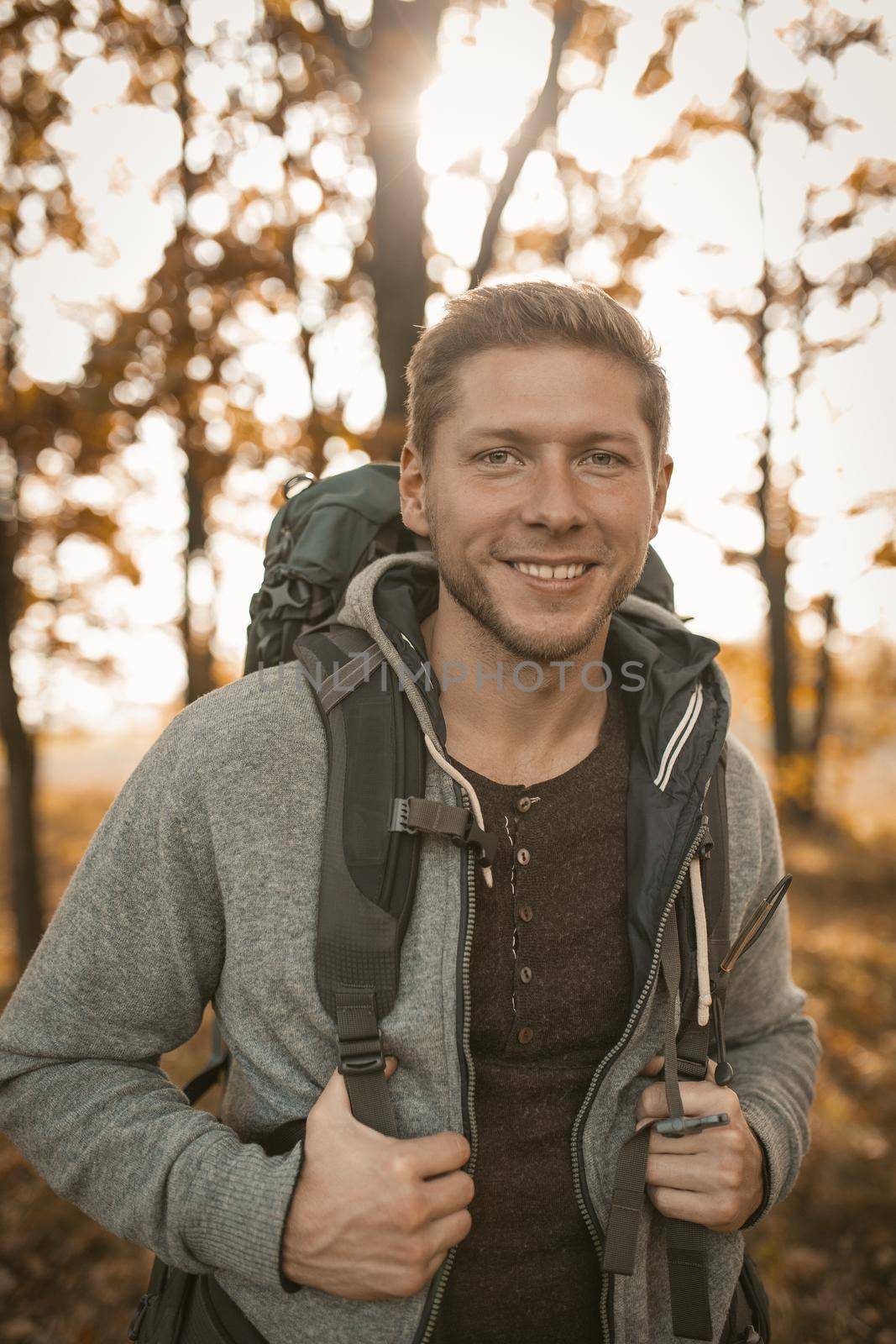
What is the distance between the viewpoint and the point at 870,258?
11.0 metres

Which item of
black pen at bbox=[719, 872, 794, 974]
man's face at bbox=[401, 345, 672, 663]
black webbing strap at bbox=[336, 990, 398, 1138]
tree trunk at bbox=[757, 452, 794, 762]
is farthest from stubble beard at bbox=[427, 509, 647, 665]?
tree trunk at bbox=[757, 452, 794, 762]

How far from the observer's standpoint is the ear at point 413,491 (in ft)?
8.10

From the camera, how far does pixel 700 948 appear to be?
2.07 metres

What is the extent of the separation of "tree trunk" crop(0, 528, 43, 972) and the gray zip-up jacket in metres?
7.28

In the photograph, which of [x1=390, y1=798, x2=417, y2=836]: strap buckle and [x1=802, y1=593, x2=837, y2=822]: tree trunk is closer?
[x1=390, y1=798, x2=417, y2=836]: strap buckle

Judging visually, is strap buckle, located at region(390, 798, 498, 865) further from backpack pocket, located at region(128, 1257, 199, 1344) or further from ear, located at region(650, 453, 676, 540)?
backpack pocket, located at region(128, 1257, 199, 1344)

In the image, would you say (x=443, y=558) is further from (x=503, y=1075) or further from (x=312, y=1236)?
(x=312, y=1236)

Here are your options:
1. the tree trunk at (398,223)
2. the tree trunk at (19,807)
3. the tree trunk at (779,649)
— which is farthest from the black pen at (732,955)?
the tree trunk at (779,649)

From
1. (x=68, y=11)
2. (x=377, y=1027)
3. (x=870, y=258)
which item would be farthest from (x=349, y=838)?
(x=870, y=258)

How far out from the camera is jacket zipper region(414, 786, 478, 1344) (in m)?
1.88

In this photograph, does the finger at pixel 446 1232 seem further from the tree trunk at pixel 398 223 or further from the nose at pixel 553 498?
the tree trunk at pixel 398 223

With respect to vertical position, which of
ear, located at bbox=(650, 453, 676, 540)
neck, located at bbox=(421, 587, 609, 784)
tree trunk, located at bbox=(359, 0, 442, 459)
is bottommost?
neck, located at bbox=(421, 587, 609, 784)

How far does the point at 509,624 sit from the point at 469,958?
811 mm

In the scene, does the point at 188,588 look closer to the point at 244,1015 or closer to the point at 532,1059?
the point at 244,1015
